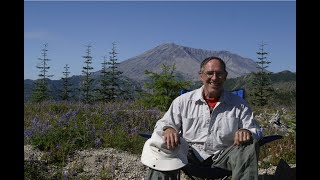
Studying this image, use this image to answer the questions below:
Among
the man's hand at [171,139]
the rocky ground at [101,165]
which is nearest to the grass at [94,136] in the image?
the rocky ground at [101,165]

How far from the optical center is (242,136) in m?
3.88

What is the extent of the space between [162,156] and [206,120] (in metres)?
0.75

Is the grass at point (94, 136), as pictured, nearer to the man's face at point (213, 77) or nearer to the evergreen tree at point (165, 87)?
the man's face at point (213, 77)

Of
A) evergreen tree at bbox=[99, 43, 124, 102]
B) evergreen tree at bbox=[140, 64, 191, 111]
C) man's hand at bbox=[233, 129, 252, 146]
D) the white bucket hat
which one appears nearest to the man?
man's hand at bbox=[233, 129, 252, 146]

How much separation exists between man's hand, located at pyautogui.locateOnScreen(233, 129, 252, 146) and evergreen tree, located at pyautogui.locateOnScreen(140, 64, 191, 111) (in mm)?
6748

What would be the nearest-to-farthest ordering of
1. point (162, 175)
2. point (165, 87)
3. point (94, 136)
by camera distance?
point (162, 175) → point (94, 136) → point (165, 87)

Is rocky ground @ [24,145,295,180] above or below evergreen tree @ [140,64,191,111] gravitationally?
below

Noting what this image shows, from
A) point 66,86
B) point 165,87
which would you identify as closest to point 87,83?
point 66,86

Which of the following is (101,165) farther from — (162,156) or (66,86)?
(66,86)

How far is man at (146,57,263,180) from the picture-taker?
4164 mm

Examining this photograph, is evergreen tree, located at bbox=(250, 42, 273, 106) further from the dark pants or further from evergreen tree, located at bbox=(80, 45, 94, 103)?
the dark pants

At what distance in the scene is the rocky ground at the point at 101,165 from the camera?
552 cm

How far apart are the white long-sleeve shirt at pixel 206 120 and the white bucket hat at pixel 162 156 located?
34 cm
